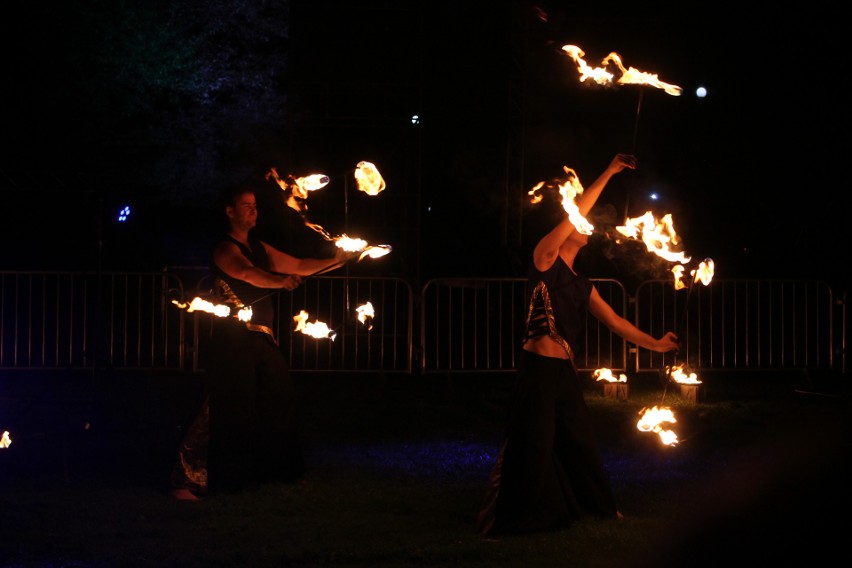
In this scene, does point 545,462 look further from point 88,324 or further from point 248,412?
point 88,324

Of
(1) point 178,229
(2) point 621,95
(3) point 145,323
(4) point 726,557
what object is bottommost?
(4) point 726,557

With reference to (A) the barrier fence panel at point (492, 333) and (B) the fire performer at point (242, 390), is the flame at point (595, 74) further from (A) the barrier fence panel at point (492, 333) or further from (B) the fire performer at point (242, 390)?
(A) the barrier fence panel at point (492, 333)

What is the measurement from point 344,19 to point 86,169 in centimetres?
470

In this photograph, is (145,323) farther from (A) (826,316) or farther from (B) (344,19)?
(A) (826,316)

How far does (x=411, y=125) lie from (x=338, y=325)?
14.2ft

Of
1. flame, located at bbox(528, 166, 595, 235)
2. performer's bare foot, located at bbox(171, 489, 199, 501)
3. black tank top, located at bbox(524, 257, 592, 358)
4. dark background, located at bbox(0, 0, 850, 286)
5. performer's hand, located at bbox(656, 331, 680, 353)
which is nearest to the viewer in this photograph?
flame, located at bbox(528, 166, 595, 235)

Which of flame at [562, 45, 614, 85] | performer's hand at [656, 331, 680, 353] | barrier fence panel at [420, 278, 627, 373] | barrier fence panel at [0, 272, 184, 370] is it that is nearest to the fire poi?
flame at [562, 45, 614, 85]

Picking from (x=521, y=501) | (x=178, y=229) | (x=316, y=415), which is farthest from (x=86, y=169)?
(x=521, y=501)

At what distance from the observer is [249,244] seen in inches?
269

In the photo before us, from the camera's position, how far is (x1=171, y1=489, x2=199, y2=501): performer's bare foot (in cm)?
648

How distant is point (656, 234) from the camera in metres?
6.40

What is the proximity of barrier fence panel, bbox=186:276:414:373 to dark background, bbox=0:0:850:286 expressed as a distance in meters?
1.28

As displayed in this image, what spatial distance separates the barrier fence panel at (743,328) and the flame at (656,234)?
6017 millimetres

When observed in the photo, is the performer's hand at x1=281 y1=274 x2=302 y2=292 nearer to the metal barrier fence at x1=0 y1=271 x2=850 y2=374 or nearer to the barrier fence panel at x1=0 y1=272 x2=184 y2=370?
the metal barrier fence at x1=0 y1=271 x2=850 y2=374
